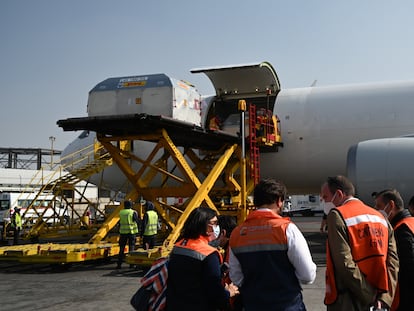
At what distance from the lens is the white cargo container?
48.3 feet

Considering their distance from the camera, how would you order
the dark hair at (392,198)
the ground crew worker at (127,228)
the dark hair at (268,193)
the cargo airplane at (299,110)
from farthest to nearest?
1. the cargo airplane at (299,110)
2. the ground crew worker at (127,228)
3. the dark hair at (392,198)
4. the dark hair at (268,193)

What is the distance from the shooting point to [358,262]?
4242mm

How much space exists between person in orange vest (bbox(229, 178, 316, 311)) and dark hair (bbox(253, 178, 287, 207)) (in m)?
0.12

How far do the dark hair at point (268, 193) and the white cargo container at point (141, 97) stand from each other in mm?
10513

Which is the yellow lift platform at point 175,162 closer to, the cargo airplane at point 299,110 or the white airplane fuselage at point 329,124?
the cargo airplane at point 299,110

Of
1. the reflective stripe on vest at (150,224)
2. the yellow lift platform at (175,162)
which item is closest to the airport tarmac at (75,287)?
the yellow lift platform at (175,162)

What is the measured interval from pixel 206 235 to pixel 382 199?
2281 mm

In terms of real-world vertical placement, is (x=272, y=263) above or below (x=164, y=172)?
below

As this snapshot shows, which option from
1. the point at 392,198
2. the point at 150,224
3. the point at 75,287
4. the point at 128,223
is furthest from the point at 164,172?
the point at 392,198

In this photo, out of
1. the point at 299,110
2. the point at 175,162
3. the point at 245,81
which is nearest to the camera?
the point at 175,162

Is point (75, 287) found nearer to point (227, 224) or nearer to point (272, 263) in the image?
point (227, 224)

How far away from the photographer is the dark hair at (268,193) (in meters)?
4.32

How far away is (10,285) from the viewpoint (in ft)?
35.5

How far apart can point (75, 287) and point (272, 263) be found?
24.1 feet
